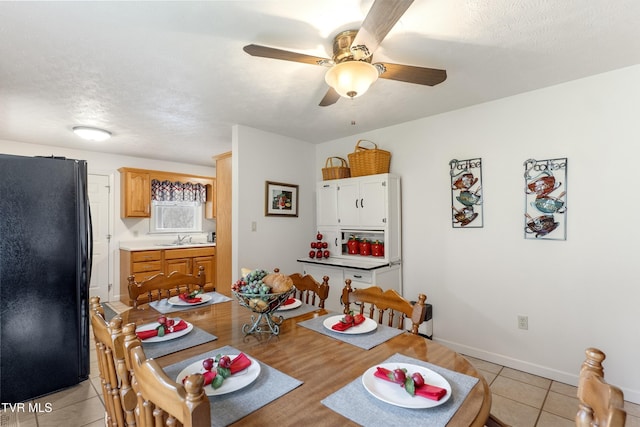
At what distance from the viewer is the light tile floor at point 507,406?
1976 millimetres

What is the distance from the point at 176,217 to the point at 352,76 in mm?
4837

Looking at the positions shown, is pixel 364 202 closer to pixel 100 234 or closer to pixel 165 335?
pixel 165 335

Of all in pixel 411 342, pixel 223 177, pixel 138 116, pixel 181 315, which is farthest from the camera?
pixel 223 177

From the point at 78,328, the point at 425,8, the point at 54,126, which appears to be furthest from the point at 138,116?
the point at 425,8

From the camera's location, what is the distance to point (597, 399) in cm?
63

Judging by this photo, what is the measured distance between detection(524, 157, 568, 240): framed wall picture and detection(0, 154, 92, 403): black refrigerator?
3.62 metres

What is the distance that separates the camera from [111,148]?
4461mm

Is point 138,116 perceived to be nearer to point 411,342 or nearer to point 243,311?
point 243,311

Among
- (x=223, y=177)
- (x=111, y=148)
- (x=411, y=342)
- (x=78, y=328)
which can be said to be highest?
(x=111, y=148)

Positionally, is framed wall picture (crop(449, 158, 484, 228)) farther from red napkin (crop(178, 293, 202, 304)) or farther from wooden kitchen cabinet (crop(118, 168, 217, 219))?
wooden kitchen cabinet (crop(118, 168, 217, 219))

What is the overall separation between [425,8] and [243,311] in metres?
1.91

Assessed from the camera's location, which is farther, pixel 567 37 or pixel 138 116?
pixel 138 116

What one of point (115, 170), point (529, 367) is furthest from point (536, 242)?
point (115, 170)

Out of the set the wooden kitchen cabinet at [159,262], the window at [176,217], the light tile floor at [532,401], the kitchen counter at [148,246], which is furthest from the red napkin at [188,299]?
the window at [176,217]
